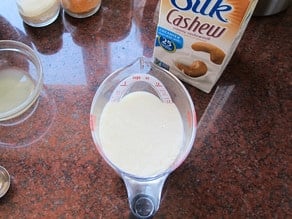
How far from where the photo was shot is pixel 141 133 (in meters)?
0.58

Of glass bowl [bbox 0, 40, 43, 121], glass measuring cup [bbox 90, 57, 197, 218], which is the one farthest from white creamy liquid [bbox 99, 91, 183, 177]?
glass bowl [bbox 0, 40, 43, 121]

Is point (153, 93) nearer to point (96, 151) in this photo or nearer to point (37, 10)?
point (96, 151)

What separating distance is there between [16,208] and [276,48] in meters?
0.56

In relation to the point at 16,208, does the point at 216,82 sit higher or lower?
higher

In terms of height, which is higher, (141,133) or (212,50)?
(212,50)

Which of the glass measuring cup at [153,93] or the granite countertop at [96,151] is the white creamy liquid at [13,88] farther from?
the glass measuring cup at [153,93]

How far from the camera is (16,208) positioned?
574mm

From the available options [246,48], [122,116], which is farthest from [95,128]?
[246,48]

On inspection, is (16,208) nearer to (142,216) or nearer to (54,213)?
(54,213)

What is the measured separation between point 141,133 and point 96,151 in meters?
0.09

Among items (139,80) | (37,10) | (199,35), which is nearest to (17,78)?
(37,10)

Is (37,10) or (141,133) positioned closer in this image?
(141,133)

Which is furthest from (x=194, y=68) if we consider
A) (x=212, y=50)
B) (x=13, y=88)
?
(x=13, y=88)

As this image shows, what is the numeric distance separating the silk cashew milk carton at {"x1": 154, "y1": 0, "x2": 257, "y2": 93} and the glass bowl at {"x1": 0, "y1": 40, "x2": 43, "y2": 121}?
0.23m
